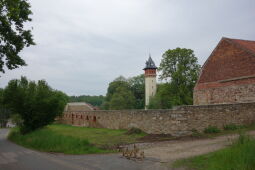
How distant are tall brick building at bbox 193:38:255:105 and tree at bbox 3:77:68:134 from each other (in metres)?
13.9

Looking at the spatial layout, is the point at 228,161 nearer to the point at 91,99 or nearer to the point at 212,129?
the point at 212,129

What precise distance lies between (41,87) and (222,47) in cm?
1655

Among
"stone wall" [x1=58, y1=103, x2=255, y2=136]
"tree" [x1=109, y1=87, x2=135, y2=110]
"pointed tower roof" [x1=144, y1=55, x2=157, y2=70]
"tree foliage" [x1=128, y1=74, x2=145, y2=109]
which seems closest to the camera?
"stone wall" [x1=58, y1=103, x2=255, y2=136]

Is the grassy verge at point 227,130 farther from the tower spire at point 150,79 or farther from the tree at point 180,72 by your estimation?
the tower spire at point 150,79

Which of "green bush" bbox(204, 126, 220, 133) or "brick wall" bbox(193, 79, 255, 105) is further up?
"brick wall" bbox(193, 79, 255, 105)

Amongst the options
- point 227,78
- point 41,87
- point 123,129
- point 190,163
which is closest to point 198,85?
point 227,78

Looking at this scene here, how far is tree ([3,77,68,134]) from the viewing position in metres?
18.7

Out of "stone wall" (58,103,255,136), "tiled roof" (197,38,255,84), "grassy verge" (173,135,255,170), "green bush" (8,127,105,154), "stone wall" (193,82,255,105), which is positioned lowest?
"green bush" (8,127,105,154)

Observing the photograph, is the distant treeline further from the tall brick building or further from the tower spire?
the tall brick building

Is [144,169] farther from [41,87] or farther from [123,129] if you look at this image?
[41,87]

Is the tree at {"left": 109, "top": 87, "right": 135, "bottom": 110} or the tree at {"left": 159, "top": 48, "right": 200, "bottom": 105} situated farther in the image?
the tree at {"left": 109, "top": 87, "right": 135, "bottom": 110}

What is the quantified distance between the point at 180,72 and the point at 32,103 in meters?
21.3

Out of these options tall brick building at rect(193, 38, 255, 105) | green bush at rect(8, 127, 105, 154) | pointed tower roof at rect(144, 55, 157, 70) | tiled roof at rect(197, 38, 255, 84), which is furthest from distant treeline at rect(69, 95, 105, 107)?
green bush at rect(8, 127, 105, 154)

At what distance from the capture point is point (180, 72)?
3297cm
